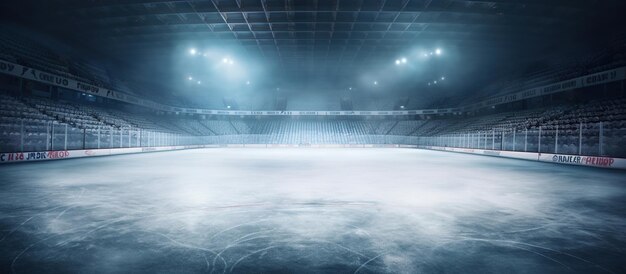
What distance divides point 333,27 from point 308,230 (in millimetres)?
21358

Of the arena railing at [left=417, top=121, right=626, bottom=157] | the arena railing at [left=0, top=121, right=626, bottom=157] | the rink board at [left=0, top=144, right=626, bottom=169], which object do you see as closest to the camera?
the rink board at [left=0, top=144, right=626, bottom=169]

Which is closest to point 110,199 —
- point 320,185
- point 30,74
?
point 320,185

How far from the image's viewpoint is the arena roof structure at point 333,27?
63.4ft

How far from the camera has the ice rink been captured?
3154mm

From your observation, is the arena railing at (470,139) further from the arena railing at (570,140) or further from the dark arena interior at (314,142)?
the dark arena interior at (314,142)

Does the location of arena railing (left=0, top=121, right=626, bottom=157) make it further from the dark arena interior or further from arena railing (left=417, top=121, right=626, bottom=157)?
the dark arena interior

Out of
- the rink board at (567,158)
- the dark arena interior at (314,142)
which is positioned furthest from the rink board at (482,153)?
the dark arena interior at (314,142)

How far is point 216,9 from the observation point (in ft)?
64.6

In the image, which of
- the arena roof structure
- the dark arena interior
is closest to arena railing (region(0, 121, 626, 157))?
the dark arena interior

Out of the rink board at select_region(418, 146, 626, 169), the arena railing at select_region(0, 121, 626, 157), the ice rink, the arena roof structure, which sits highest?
the arena roof structure

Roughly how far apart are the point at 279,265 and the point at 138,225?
2.71m

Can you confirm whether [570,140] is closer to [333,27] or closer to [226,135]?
[333,27]

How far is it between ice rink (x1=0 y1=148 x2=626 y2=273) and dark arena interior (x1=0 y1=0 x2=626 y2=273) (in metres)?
0.04

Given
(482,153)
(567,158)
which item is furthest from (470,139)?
(567,158)
